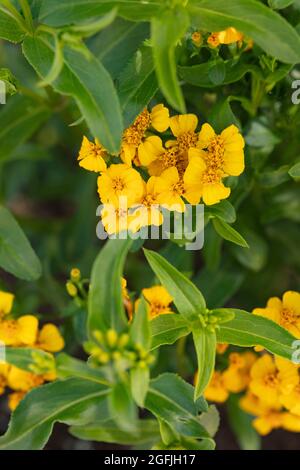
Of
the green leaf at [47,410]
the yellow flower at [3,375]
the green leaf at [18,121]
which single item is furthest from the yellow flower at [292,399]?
the green leaf at [18,121]

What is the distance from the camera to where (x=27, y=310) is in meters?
1.65

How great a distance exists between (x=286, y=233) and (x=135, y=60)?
2.55 ft

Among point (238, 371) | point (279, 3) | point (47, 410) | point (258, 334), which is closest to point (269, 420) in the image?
point (238, 371)

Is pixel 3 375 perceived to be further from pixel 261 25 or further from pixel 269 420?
pixel 261 25

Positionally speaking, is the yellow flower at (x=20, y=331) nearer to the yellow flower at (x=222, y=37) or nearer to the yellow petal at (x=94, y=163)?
the yellow petal at (x=94, y=163)

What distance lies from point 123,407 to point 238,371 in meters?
0.59

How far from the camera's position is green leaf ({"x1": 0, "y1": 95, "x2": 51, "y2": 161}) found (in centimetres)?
160

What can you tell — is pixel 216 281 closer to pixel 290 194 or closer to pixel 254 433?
pixel 290 194

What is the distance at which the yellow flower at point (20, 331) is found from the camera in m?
1.42

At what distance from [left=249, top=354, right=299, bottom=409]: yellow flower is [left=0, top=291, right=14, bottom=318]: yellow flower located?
536 mm

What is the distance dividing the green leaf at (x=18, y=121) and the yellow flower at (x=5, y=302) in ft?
1.15
